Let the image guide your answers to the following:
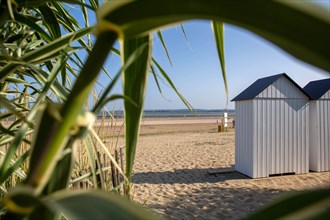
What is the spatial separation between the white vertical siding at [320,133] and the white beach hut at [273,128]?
0.61 ft

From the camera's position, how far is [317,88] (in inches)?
225

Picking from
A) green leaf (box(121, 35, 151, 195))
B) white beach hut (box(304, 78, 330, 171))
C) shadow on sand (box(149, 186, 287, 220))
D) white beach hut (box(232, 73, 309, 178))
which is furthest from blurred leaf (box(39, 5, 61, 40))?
white beach hut (box(304, 78, 330, 171))

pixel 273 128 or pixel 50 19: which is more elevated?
pixel 50 19

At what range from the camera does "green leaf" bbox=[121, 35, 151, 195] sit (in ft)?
0.87

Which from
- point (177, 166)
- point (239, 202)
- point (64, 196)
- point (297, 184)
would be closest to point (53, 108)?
point (64, 196)

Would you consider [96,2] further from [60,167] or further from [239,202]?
[239,202]

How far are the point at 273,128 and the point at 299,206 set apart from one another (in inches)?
211

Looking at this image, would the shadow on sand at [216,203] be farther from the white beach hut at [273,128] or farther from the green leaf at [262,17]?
the green leaf at [262,17]

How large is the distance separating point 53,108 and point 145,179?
5466 mm

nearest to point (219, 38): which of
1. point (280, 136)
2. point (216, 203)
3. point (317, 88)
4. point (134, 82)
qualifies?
point (134, 82)

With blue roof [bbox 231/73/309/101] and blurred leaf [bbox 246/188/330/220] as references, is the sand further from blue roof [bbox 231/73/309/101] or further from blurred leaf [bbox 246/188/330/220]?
blurred leaf [bbox 246/188/330/220]

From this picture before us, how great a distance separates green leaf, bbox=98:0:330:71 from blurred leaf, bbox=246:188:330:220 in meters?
0.07

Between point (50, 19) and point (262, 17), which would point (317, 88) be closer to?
point (50, 19)

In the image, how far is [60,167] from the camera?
0.82 feet
